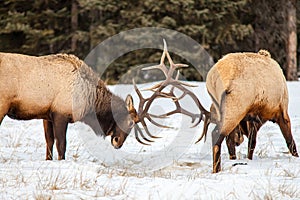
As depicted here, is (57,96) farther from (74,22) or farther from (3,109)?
(74,22)

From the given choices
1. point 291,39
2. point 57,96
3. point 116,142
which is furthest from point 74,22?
point 57,96

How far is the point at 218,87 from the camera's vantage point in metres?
6.55

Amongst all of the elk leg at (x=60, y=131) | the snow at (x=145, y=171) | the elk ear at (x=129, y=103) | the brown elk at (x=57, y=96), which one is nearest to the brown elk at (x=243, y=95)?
the snow at (x=145, y=171)

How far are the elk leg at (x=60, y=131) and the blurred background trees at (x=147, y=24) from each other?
11485mm

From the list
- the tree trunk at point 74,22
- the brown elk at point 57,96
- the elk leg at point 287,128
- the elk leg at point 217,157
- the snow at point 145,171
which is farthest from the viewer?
the tree trunk at point 74,22

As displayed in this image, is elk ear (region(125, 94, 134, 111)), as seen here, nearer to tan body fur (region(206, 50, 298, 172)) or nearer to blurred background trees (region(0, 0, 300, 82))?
tan body fur (region(206, 50, 298, 172))

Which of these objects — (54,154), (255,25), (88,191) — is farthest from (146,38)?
(88,191)

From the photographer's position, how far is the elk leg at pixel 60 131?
702 cm

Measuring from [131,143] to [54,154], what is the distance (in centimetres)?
168

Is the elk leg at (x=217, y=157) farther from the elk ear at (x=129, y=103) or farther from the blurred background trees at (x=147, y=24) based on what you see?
the blurred background trees at (x=147, y=24)

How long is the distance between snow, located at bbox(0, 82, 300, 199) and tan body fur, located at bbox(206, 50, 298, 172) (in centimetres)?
50

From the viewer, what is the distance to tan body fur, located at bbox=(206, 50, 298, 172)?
628cm

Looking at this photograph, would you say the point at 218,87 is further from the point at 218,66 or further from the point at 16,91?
the point at 16,91

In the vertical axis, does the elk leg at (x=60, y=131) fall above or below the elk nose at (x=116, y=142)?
above
